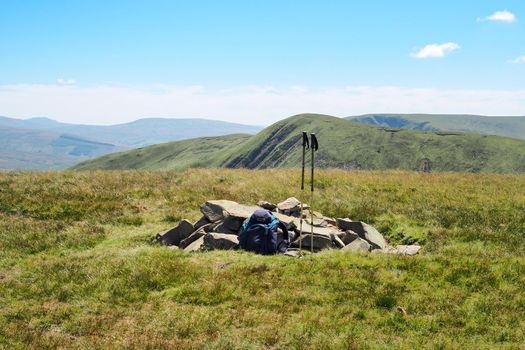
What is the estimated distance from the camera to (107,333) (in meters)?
10.4

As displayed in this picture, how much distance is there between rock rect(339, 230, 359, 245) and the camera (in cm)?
1759

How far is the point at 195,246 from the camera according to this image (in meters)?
16.8

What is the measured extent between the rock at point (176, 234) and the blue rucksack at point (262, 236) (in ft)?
9.47

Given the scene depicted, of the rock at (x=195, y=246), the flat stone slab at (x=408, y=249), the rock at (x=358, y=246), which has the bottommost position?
the flat stone slab at (x=408, y=249)

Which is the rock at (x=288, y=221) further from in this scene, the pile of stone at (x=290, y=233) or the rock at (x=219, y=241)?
the rock at (x=219, y=241)

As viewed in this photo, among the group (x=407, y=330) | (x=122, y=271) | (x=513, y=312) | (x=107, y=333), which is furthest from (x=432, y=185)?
(x=107, y=333)

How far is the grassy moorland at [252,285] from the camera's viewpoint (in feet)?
33.8

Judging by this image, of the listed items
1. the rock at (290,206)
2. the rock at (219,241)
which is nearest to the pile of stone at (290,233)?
the rock at (219,241)

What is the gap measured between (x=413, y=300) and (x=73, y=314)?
30.5 feet

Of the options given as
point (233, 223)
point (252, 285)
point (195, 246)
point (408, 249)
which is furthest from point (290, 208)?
point (252, 285)

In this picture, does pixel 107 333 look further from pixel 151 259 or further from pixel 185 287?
pixel 151 259

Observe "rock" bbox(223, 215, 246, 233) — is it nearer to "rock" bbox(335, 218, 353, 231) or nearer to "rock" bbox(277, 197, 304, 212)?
"rock" bbox(277, 197, 304, 212)

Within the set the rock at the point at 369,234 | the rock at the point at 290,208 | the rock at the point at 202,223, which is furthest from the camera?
the rock at the point at 290,208

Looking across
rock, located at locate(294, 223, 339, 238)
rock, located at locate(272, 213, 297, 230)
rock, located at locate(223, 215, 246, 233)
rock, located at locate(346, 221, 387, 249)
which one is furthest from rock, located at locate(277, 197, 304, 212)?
rock, located at locate(223, 215, 246, 233)
